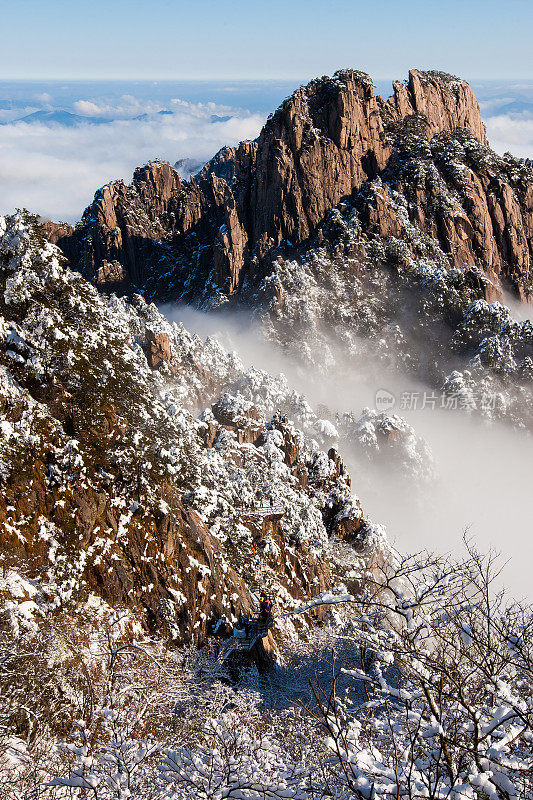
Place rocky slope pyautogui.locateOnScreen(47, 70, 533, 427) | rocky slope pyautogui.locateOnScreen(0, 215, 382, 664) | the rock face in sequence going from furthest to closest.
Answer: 1. the rock face
2. rocky slope pyautogui.locateOnScreen(47, 70, 533, 427)
3. rocky slope pyautogui.locateOnScreen(0, 215, 382, 664)

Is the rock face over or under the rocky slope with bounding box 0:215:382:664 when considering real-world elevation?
over

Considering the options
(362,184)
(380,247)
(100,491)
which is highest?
(362,184)

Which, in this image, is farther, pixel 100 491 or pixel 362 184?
pixel 362 184

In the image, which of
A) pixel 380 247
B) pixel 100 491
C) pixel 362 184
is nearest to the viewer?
pixel 100 491

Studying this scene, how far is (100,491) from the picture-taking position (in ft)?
57.9

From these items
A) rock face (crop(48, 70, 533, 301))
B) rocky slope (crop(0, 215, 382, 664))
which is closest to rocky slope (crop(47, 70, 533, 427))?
rock face (crop(48, 70, 533, 301))

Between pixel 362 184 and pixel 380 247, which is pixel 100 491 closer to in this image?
pixel 380 247

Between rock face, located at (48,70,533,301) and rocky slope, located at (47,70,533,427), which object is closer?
rocky slope, located at (47,70,533,427)

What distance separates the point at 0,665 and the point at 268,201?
94078 mm

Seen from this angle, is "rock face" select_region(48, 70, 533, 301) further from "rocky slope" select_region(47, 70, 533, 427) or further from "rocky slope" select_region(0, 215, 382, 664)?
"rocky slope" select_region(0, 215, 382, 664)

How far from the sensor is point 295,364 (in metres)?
80.4

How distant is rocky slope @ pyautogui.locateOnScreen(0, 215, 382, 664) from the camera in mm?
15820

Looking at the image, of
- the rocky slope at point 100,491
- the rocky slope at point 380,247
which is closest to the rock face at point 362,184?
the rocky slope at point 380,247

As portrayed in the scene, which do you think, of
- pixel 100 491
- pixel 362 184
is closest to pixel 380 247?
pixel 362 184
